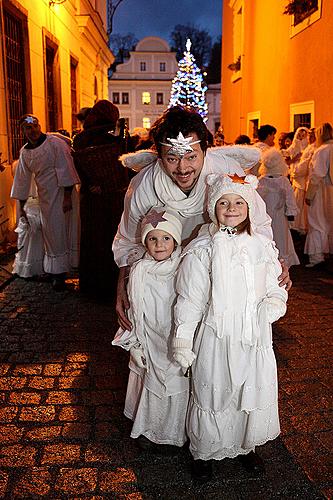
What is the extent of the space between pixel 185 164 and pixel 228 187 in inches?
14.2

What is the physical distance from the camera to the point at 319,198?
26.9ft

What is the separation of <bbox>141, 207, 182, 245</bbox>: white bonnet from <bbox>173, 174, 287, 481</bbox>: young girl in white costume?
0.59 ft

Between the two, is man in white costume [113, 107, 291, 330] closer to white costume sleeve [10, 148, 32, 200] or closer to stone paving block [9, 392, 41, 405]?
stone paving block [9, 392, 41, 405]

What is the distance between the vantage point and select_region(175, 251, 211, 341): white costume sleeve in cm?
278

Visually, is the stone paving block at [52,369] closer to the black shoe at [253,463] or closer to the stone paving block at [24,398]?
the stone paving block at [24,398]

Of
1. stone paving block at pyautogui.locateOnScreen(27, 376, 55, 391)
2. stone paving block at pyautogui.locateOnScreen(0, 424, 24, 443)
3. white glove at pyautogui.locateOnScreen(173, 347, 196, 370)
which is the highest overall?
white glove at pyautogui.locateOnScreen(173, 347, 196, 370)

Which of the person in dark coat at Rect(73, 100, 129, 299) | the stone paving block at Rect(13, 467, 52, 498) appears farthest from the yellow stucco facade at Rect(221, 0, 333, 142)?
the stone paving block at Rect(13, 467, 52, 498)

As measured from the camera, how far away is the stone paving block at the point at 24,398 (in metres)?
3.89

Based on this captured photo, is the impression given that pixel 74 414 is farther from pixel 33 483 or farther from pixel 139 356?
pixel 139 356

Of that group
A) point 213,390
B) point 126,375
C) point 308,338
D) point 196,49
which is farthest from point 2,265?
point 196,49

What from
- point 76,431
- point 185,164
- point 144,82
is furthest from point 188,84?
point 144,82

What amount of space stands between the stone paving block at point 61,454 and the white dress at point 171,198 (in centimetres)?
120

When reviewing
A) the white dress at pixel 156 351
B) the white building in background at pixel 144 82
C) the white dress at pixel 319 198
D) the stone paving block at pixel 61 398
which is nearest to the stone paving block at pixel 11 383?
the stone paving block at pixel 61 398

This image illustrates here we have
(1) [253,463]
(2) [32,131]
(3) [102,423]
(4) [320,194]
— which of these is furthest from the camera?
(4) [320,194]
